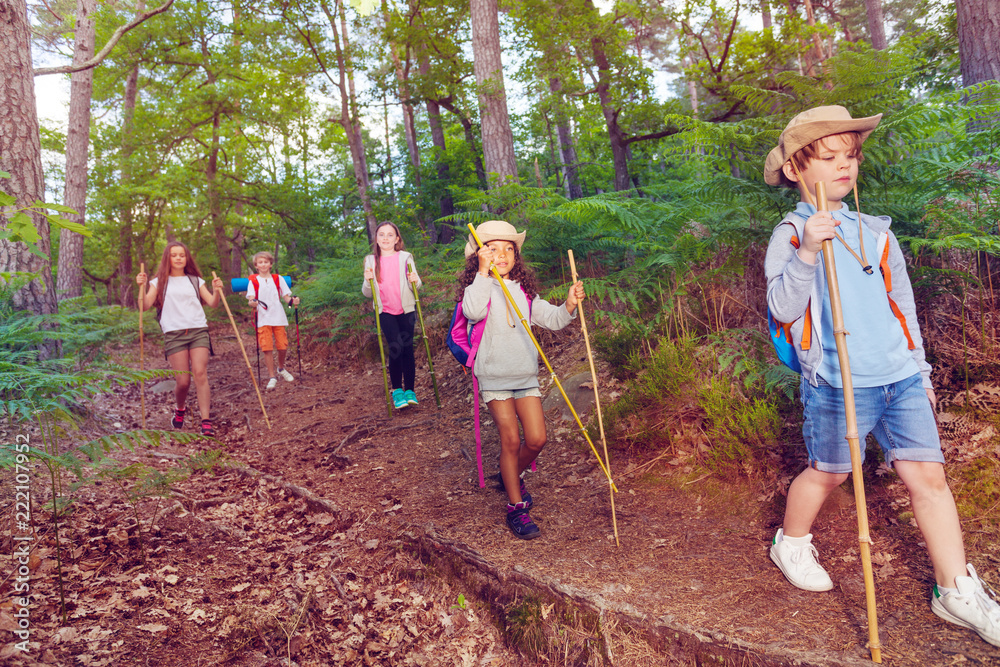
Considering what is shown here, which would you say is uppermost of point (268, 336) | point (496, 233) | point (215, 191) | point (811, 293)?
point (215, 191)

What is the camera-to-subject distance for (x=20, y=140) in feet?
16.5

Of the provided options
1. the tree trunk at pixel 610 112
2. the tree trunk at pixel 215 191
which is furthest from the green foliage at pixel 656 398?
the tree trunk at pixel 215 191

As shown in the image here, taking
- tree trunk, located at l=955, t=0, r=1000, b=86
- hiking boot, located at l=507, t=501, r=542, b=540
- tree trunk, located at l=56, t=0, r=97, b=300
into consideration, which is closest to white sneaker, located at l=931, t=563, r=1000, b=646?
hiking boot, located at l=507, t=501, r=542, b=540

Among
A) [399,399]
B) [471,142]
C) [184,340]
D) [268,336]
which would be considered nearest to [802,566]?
[399,399]

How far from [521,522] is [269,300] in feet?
21.0

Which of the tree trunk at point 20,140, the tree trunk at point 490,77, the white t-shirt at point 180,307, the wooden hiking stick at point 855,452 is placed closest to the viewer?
the wooden hiking stick at point 855,452

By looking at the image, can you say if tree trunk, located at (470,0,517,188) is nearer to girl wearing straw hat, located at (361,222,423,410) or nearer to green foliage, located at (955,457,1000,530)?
girl wearing straw hat, located at (361,222,423,410)

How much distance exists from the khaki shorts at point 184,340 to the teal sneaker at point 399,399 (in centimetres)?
197

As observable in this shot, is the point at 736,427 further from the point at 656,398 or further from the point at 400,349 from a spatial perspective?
the point at 400,349

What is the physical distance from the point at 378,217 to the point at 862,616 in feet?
38.1

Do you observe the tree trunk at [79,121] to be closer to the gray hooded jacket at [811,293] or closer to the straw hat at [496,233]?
the straw hat at [496,233]

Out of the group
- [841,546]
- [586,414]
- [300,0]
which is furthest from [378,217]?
[841,546]

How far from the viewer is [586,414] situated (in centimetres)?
474

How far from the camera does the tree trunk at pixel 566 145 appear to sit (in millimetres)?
11844
